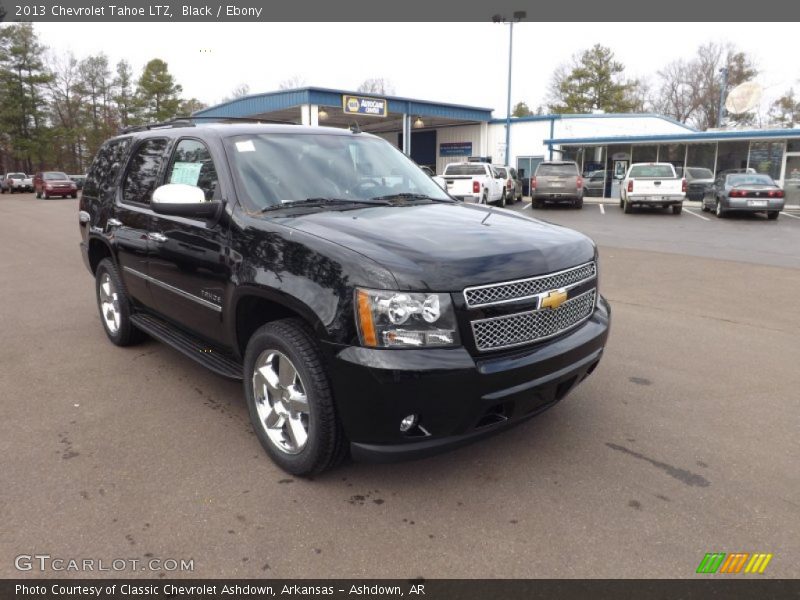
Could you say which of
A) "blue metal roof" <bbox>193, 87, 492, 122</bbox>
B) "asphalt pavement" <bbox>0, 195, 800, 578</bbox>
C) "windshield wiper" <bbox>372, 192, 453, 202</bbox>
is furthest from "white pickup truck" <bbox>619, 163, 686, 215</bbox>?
"windshield wiper" <bbox>372, 192, 453, 202</bbox>

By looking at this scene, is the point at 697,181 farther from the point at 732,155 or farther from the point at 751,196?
the point at 751,196

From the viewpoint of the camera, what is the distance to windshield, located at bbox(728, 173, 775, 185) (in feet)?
65.6

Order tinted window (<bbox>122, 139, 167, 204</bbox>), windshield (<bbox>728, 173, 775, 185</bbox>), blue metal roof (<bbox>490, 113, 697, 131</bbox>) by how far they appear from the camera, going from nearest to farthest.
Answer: tinted window (<bbox>122, 139, 167, 204</bbox>) → windshield (<bbox>728, 173, 775, 185</bbox>) → blue metal roof (<bbox>490, 113, 697, 131</bbox>)

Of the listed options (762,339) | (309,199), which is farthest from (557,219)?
(309,199)

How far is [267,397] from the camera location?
3.30m

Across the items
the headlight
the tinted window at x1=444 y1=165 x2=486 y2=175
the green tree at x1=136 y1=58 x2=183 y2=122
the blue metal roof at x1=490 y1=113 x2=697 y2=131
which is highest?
the green tree at x1=136 y1=58 x2=183 y2=122

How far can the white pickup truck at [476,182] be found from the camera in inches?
821

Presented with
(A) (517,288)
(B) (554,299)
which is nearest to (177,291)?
(A) (517,288)

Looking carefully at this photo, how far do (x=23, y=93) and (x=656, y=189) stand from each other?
58.6 metres

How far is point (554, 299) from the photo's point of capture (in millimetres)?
3023

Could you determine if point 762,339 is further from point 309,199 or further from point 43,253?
point 43,253

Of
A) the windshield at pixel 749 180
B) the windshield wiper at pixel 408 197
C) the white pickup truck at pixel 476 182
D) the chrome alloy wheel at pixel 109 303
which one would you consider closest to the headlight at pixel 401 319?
the windshield wiper at pixel 408 197

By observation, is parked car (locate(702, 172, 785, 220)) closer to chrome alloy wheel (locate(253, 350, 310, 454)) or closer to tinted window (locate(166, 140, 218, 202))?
tinted window (locate(166, 140, 218, 202))

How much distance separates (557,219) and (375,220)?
1805 cm
